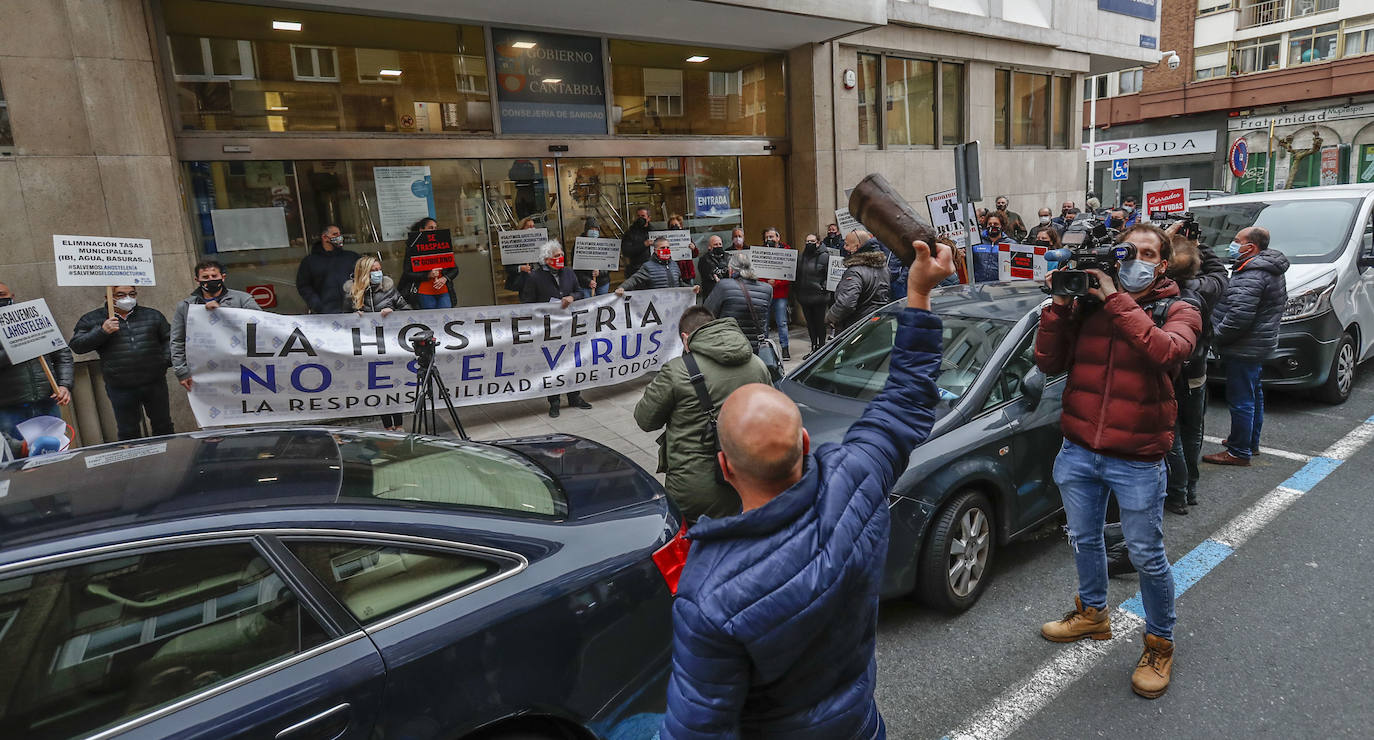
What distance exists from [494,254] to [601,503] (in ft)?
28.4

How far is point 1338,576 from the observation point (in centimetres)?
436

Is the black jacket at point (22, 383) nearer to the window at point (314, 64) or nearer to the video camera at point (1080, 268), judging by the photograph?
the window at point (314, 64)

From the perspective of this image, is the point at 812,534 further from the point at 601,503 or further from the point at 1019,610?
the point at 1019,610

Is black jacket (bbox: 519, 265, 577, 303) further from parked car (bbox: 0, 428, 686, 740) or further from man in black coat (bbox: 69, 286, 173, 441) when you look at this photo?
parked car (bbox: 0, 428, 686, 740)

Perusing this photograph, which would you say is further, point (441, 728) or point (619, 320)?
point (619, 320)

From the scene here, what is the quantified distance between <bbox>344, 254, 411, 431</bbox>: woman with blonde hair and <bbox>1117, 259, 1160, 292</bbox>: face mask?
19.3 feet

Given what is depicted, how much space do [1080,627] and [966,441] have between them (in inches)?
41.2

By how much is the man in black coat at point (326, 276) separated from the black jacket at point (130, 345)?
6.24 ft

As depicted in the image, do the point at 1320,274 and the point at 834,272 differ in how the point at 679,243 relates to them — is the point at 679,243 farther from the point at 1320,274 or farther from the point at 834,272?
the point at 1320,274

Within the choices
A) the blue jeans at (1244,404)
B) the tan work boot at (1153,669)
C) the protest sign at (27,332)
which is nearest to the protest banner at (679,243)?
the blue jeans at (1244,404)

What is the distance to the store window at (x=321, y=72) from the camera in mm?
8555

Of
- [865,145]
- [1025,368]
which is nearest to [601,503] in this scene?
[1025,368]

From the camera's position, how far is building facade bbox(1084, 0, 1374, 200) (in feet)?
104

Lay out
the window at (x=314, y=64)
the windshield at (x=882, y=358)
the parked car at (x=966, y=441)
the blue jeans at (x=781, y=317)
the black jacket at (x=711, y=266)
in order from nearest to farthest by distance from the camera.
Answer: the parked car at (x=966, y=441) → the windshield at (x=882, y=358) → the window at (x=314, y=64) → the black jacket at (x=711, y=266) → the blue jeans at (x=781, y=317)
